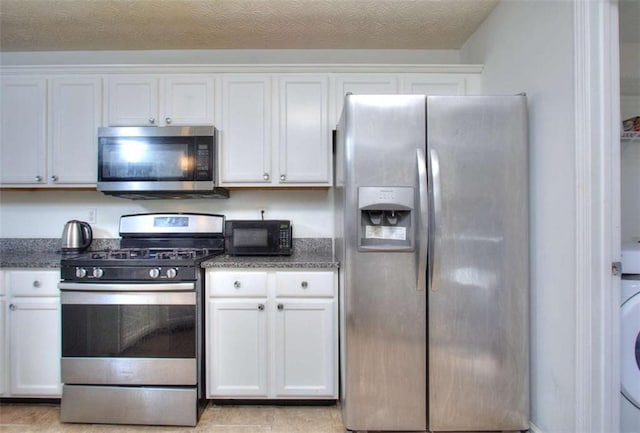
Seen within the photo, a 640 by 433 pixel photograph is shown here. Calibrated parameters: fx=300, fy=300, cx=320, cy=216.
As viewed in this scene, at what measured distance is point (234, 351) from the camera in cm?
177

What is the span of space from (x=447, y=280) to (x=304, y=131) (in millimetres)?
1294

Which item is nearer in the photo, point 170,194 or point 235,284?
point 235,284

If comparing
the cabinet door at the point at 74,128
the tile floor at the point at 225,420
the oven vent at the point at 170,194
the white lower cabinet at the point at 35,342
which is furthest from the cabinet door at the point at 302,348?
the cabinet door at the point at 74,128

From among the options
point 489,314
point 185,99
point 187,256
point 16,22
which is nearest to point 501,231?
point 489,314

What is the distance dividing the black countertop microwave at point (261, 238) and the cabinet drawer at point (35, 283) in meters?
1.04

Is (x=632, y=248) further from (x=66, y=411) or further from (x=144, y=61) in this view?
(x=144, y=61)

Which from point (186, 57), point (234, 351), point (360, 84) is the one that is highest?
point (186, 57)

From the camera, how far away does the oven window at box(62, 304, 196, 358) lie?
1681 mm

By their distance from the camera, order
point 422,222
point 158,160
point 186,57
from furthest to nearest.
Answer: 1. point 186,57
2. point 158,160
3. point 422,222

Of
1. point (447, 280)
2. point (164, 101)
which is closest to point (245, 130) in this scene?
point (164, 101)

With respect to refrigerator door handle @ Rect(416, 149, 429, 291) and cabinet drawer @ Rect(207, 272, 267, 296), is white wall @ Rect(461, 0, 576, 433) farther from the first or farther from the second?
cabinet drawer @ Rect(207, 272, 267, 296)

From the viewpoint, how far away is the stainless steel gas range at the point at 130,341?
167 centimetres

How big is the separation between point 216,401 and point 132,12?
2486 millimetres

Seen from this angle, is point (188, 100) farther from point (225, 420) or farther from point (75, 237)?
point (225, 420)
